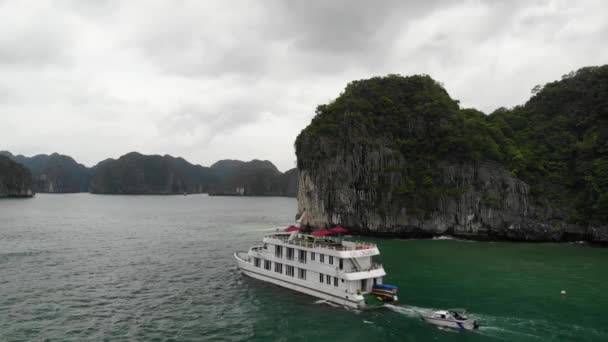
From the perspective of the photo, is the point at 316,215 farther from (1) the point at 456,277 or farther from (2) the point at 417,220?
(1) the point at 456,277

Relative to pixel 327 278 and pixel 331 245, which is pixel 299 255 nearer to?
pixel 331 245

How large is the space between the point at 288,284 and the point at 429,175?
42.6 m

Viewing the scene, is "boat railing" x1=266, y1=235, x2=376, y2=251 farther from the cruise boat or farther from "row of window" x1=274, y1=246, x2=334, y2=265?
"row of window" x1=274, y1=246, x2=334, y2=265

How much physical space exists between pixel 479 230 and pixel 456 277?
29761 millimetres

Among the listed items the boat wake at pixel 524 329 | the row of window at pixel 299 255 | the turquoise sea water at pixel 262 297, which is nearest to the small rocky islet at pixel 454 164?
the turquoise sea water at pixel 262 297

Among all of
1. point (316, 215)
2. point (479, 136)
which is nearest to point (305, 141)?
point (316, 215)

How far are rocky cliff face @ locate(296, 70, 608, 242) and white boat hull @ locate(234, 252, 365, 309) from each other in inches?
1311

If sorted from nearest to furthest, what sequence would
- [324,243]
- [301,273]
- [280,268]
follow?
[301,273] → [324,243] → [280,268]

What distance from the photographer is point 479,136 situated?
68.1 m

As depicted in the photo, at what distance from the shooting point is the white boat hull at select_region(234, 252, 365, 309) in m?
28.4

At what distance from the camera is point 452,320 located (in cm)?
2427

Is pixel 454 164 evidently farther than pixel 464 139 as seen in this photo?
Yes

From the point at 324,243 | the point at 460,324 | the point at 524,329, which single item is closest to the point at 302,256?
the point at 324,243

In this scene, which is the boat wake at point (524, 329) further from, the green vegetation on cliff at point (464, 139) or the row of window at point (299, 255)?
the green vegetation on cliff at point (464, 139)
